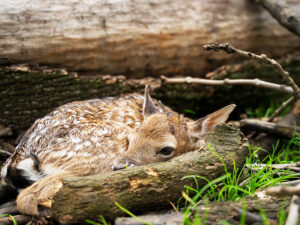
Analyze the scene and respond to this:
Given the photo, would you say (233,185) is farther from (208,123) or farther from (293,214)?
(293,214)

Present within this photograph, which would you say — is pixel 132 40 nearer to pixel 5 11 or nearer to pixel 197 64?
pixel 197 64

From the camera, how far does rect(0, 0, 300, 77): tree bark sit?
14.9 ft

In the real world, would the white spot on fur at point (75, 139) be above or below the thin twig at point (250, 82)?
below

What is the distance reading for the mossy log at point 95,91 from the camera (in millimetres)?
4773

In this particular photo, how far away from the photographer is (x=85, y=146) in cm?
381

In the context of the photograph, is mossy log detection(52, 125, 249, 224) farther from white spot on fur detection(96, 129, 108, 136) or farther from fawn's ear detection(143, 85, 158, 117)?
fawn's ear detection(143, 85, 158, 117)

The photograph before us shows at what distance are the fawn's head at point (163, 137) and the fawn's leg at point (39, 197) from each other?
23.1 inches

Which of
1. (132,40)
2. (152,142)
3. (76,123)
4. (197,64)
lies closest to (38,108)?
(76,123)

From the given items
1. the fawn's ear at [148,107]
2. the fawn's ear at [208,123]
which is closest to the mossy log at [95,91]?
the fawn's ear at [148,107]

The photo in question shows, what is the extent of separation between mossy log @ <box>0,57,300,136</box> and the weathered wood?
2.52m

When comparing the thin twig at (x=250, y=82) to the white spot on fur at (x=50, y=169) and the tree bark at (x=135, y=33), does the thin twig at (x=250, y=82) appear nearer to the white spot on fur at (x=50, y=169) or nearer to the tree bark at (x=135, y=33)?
the tree bark at (x=135, y=33)

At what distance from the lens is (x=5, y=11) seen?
4.40m

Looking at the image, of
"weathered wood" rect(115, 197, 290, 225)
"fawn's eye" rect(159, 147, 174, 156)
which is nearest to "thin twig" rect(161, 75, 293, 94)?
"fawn's eye" rect(159, 147, 174, 156)

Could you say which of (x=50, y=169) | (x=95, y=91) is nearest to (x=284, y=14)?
(x=95, y=91)
